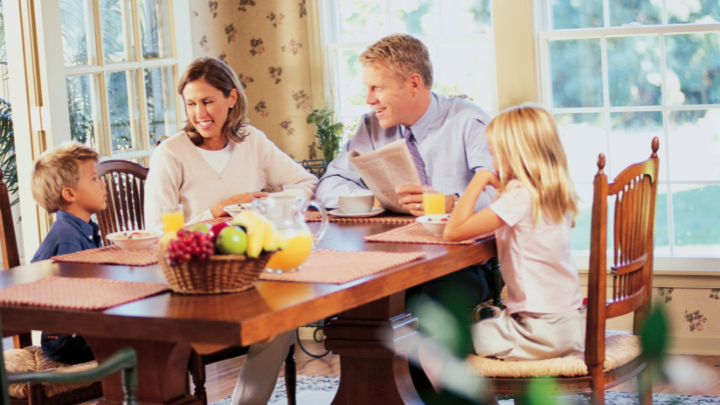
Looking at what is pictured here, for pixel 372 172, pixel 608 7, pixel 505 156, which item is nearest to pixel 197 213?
pixel 372 172

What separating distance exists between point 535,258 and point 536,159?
0.76ft

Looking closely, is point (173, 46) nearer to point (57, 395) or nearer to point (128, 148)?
point (128, 148)

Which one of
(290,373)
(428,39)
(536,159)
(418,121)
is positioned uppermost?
(428,39)

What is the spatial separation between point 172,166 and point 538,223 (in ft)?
4.21

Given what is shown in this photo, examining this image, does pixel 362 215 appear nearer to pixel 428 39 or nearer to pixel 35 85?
pixel 35 85

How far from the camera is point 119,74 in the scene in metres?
3.17

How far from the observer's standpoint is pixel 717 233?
334cm

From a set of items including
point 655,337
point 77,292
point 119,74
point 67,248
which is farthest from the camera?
point 119,74

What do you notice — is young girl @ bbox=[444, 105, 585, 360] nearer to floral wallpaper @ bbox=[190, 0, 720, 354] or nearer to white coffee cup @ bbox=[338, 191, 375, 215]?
white coffee cup @ bbox=[338, 191, 375, 215]

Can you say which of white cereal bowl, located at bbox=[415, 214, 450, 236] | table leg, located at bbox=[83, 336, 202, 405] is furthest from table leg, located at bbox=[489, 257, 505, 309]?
table leg, located at bbox=[83, 336, 202, 405]

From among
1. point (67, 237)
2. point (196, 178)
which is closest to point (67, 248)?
point (67, 237)

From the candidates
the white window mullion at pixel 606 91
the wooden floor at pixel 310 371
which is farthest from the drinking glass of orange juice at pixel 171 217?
the white window mullion at pixel 606 91

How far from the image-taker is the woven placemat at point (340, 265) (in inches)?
55.5

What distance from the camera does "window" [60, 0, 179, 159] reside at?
9.74 ft
